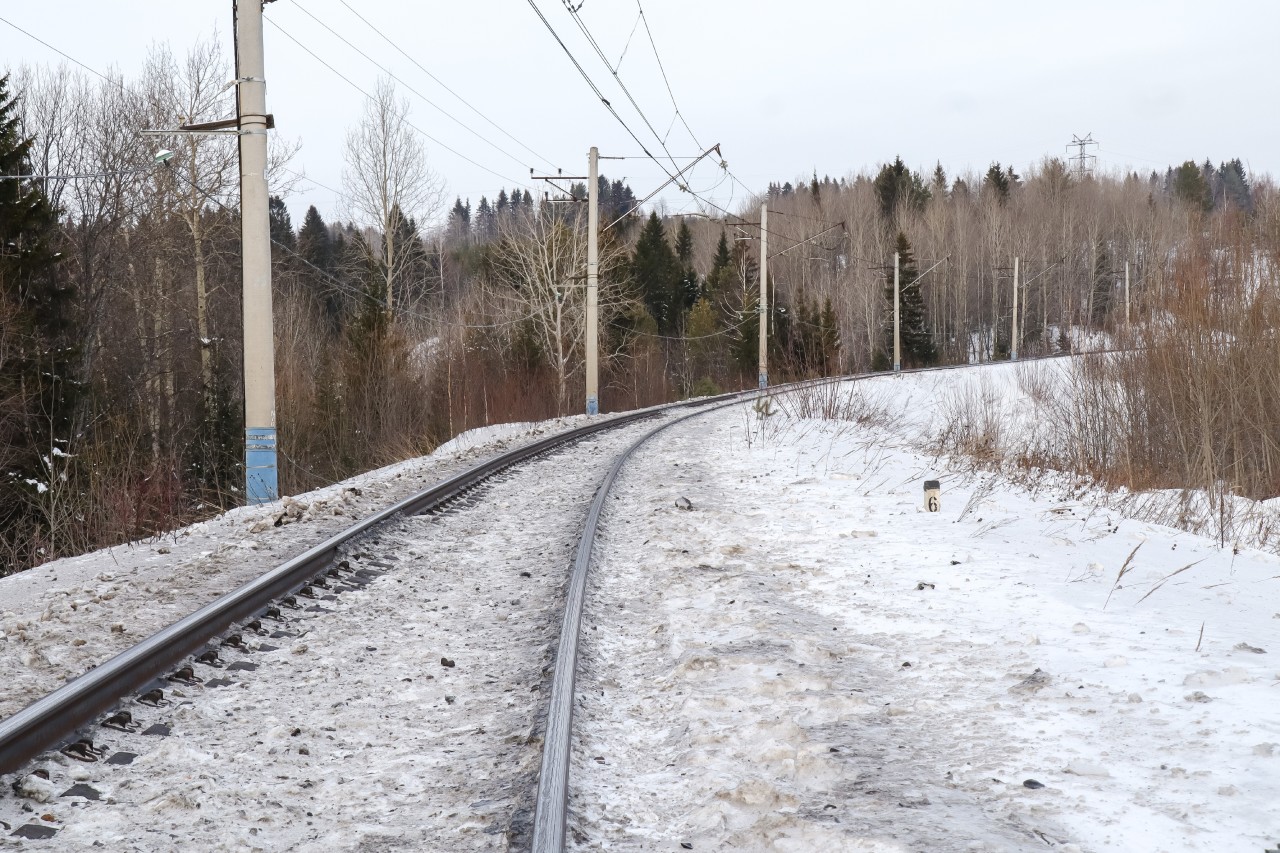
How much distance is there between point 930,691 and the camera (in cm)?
413

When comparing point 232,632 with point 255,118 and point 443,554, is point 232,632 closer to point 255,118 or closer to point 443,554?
point 443,554

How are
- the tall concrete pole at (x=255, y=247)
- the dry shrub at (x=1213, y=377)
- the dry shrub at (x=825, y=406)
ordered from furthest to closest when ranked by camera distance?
the dry shrub at (x=825, y=406) < the dry shrub at (x=1213, y=377) < the tall concrete pole at (x=255, y=247)

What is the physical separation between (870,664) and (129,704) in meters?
3.33

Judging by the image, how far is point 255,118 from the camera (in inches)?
401

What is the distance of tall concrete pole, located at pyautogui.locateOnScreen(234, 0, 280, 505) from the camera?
33.4 ft

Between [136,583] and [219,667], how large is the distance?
1.93 metres

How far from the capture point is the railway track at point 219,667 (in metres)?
3.13

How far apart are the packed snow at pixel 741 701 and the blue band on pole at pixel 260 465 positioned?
2620 mm

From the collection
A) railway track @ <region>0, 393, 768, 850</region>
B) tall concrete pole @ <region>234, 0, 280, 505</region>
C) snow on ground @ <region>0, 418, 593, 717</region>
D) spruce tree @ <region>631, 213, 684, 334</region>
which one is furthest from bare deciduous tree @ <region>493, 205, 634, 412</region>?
railway track @ <region>0, 393, 768, 850</region>

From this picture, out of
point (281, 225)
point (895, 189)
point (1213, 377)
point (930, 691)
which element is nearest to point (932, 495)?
point (930, 691)

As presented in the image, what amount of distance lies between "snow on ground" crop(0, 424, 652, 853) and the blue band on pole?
15.6 ft

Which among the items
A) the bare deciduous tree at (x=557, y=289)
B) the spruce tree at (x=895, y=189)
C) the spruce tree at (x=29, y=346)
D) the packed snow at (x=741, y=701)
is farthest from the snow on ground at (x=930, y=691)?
the spruce tree at (x=895, y=189)

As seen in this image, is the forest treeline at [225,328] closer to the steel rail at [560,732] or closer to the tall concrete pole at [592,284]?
the tall concrete pole at [592,284]

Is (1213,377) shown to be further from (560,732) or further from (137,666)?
(137,666)
